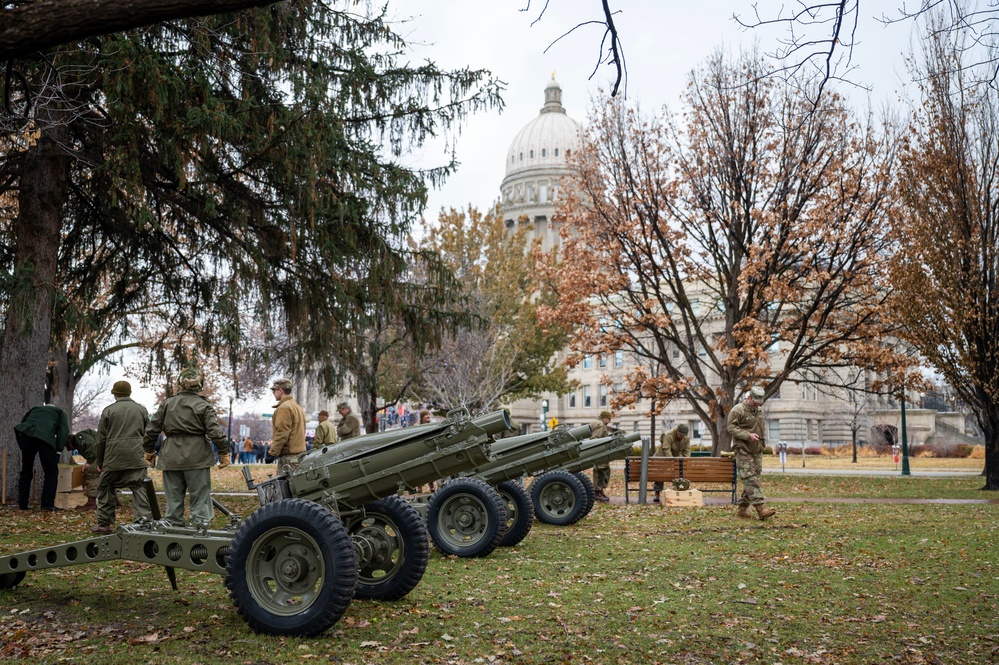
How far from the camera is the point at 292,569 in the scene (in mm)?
6301

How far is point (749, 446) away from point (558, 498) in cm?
290

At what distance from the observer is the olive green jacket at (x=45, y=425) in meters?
14.0

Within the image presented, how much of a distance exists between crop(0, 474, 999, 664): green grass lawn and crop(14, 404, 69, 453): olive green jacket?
2.22 metres

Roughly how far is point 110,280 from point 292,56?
535cm

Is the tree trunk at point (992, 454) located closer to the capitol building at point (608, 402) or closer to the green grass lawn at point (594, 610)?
the capitol building at point (608, 402)

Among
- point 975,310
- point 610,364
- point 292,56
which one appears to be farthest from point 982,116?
point 610,364

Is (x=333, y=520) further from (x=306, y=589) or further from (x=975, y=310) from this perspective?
(x=975, y=310)

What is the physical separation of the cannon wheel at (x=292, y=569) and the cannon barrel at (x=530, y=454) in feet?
18.7

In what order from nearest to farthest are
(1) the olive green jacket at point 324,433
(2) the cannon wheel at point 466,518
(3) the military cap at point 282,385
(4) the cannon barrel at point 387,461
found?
(4) the cannon barrel at point 387,461 → (2) the cannon wheel at point 466,518 → (3) the military cap at point 282,385 → (1) the olive green jacket at point 324,433

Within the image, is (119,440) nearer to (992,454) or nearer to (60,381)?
(60,381)

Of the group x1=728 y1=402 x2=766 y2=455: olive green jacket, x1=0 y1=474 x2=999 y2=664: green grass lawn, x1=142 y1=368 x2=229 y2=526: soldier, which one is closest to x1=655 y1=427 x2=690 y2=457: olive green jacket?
x1=728 y1=402 x2=766 y2=455: olive green jacket

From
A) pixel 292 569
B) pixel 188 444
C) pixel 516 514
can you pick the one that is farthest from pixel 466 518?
pixel 292 569

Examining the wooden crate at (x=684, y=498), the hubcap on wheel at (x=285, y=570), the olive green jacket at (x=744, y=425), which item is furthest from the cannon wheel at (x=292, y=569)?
the wooden crate at (x=684, y=498)

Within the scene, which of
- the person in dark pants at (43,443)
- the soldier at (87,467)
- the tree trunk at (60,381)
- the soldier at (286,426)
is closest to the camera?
the soldier at (286,426)
